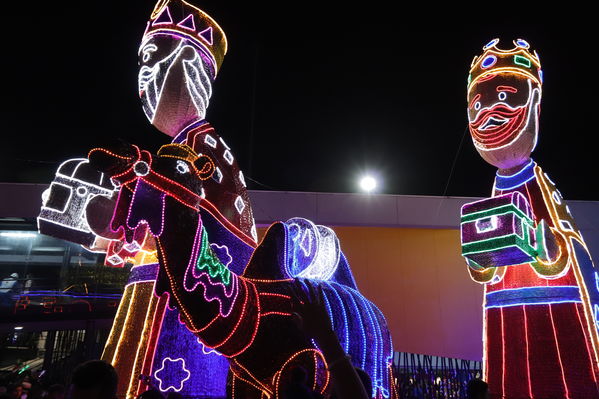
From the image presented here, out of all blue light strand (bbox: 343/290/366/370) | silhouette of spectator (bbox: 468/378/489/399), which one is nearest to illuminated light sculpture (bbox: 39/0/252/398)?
blue light strand (bbox: 343/290/366/370)

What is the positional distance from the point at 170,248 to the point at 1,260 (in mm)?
14163

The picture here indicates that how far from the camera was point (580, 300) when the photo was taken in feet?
18.4

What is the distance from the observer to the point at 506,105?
6.71 m

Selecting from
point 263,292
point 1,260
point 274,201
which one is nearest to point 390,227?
point 274,201

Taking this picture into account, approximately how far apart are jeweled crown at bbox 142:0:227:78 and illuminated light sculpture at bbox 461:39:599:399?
3850 millimetres

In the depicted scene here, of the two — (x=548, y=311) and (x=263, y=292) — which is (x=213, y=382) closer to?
(x=263, y=292)

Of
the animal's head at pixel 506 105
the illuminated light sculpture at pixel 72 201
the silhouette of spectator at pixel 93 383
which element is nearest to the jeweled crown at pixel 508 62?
the animal's head at pixel 506 105

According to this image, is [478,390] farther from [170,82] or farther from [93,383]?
[170,82]

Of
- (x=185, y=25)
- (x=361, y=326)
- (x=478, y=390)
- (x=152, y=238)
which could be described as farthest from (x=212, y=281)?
(x=185, y=25)

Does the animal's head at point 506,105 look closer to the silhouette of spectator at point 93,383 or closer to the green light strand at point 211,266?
the green light strand at point 211,266

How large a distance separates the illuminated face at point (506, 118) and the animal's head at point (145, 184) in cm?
463

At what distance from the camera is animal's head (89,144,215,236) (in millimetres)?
3561

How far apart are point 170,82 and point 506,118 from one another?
14.8 feet

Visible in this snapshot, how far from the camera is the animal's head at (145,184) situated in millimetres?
3561
